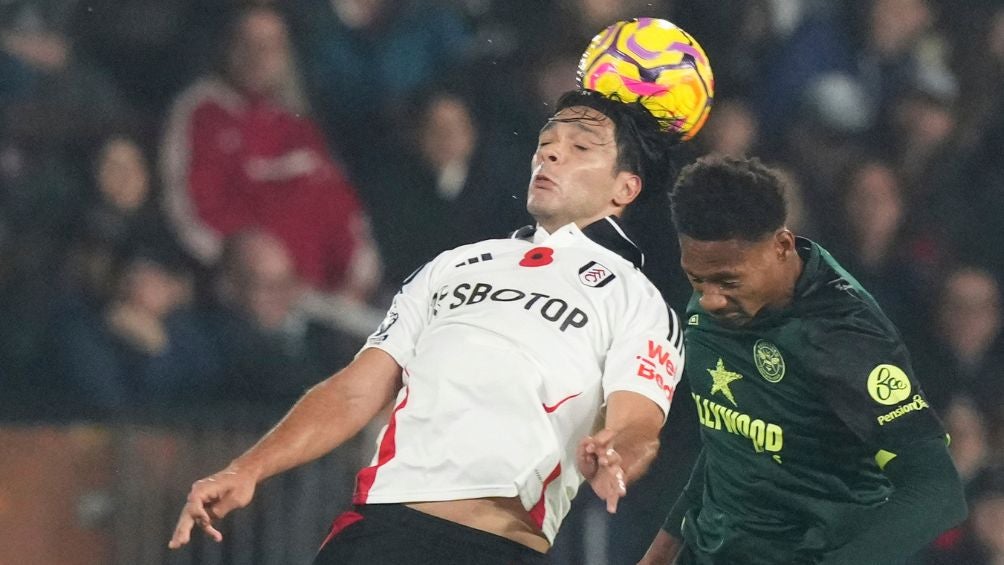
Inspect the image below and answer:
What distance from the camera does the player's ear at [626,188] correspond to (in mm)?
3586

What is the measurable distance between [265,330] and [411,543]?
101 inches

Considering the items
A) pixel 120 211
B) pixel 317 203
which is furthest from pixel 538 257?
pixel 120 211

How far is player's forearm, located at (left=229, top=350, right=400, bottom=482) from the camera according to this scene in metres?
3.07

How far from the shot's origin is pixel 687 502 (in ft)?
11.6

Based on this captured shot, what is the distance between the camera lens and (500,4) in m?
6.14

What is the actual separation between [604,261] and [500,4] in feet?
9.85

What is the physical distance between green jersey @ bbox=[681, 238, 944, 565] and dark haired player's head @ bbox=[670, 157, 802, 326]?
4 cm

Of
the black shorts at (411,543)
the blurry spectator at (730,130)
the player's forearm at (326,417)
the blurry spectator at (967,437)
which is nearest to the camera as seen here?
the black shorts at (411,543)

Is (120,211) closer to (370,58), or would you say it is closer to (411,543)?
(370,58)

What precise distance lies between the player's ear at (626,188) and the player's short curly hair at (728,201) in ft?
1.12

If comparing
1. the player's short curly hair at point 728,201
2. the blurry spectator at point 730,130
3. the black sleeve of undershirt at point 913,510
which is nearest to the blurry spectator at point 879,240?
the blurry spectator at point 730,130

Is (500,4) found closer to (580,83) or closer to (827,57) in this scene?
(827,57)

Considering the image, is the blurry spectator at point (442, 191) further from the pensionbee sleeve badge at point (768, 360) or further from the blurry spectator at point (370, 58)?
the pensionbee sleeve badge at point (768, 360)

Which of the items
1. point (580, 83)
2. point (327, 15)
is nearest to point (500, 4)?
point (327, 15)
